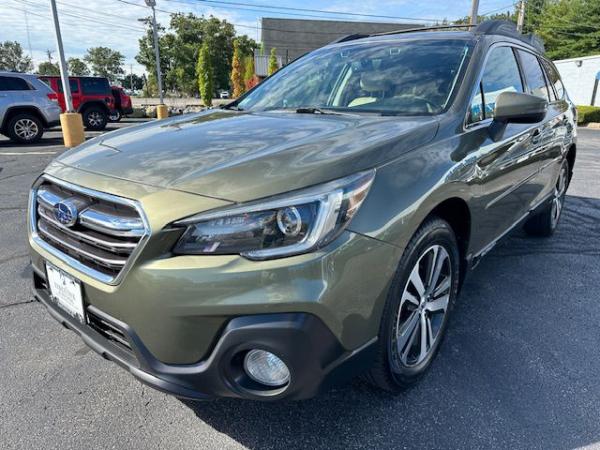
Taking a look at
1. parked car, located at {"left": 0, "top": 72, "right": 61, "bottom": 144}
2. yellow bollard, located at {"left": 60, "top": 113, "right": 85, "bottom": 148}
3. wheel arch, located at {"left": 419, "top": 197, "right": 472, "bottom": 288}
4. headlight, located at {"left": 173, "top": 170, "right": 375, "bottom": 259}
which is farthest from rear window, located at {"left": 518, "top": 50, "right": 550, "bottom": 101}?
parked car, located at {"left": 0, "top": 72, "right": 61, "bottom": 144}

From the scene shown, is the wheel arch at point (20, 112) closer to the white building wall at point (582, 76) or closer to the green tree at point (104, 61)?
the white building wall at point (582, 76)

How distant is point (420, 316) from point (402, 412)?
0.44 meters

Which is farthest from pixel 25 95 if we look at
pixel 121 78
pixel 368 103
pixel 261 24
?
pixel 121 78

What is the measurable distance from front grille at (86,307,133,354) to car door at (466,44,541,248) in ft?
5.85

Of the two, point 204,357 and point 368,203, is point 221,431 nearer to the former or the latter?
point 204,357

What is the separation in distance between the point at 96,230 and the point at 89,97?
54.9 ft

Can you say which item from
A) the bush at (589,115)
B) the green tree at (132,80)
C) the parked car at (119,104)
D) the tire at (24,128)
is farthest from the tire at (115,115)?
the green tree at (132,80)

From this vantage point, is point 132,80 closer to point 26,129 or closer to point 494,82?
point 26,129

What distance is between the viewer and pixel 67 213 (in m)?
1.75

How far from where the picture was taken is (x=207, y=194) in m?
1.53

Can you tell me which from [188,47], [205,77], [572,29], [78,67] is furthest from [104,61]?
[572,29]

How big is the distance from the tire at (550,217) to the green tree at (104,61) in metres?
95.8

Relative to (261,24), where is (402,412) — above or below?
below

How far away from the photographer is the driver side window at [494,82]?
2.48 m
